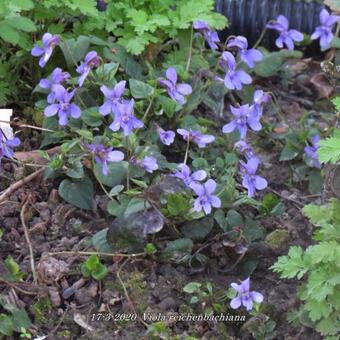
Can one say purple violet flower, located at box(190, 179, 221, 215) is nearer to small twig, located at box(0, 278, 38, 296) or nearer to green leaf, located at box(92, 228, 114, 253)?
green leaf, located at box(92, 228, 114, 253)

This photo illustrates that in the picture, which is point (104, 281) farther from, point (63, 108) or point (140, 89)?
point (140, 89)

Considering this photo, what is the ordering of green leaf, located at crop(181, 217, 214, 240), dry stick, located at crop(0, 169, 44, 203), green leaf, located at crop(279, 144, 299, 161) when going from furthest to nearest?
1. green leaf, located at crop(279, 144, 299, 161)
2. dry stick, located at crop(0, 169, 44, 203)
3. green leaf, located at crop(181, 217, 214, 240)

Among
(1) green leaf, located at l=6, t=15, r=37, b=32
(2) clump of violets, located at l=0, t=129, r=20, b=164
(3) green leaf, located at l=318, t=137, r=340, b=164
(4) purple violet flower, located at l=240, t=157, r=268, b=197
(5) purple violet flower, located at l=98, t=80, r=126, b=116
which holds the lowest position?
(4) purple violet flower, located at l=240, t=157, r=268, b=197

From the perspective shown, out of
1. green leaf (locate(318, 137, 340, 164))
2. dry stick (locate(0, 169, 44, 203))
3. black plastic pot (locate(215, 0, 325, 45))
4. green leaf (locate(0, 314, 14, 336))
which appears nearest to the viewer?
green leaf (locate(318, 137, 340, 164))

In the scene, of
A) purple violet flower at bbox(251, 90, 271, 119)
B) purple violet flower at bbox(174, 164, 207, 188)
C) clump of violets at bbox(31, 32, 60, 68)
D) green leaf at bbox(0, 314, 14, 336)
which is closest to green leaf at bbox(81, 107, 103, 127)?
clump of violets at bbox(31, 32, 60, 68)

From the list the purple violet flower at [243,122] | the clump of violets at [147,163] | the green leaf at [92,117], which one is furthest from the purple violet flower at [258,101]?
the green leaf at [92,117]

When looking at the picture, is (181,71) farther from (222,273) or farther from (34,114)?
(222,273)

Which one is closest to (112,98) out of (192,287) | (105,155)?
(105,155)

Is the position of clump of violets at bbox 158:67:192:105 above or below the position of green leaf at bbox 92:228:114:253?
above

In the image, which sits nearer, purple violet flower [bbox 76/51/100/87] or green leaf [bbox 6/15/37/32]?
purple violet flower [bbox 76/51/100/87]
